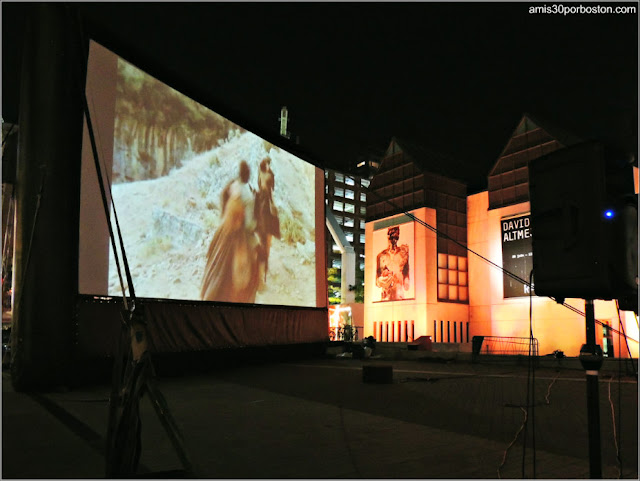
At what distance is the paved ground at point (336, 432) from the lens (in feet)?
11.9

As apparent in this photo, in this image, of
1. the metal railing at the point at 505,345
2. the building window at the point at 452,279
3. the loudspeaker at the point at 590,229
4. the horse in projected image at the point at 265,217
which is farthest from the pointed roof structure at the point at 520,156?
the loudspeaker at the point at 590,229

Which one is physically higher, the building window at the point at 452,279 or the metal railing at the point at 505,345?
the building window at the point at 452,279


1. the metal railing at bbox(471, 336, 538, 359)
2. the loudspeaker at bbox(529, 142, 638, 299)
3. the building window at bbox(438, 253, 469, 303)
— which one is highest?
the building window at bbox(438, 253, 469, 303)

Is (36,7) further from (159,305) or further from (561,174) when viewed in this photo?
(561,174)

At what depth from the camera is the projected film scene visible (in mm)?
9273

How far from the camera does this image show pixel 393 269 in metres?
27.2

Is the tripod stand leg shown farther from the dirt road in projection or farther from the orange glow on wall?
the orange glow on wall

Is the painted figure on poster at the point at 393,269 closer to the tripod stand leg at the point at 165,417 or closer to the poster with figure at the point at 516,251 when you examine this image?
the poster with figure at the point at 516,251

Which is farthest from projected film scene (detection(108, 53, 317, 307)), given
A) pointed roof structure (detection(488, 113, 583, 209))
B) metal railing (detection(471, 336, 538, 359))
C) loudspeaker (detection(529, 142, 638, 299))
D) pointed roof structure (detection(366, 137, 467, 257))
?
pointed roof structure (detection(488, 113, 583, 209))

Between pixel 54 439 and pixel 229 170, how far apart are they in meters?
7.86

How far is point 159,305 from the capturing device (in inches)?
392

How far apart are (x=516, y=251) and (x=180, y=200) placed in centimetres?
1795

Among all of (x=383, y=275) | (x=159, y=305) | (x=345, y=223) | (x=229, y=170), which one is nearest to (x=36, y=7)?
(x=229, y=170)

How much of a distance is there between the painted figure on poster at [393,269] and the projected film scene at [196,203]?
13.4 metres
